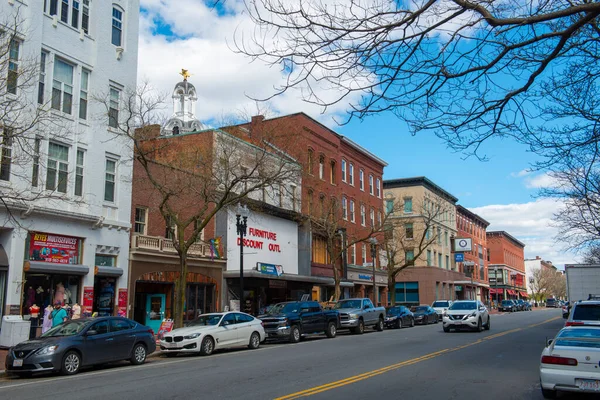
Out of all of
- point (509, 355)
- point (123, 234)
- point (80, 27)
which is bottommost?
point (509, 355)

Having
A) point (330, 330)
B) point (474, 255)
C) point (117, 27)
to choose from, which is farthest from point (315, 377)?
point (474, 255)

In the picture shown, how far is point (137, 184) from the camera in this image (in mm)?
27000

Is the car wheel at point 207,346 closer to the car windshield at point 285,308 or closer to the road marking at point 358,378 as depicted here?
the car windshield at point 285,308

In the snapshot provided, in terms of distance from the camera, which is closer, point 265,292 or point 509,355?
point 509,355

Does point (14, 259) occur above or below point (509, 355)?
above

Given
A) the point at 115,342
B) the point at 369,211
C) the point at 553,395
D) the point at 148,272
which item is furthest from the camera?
the point at 369,211

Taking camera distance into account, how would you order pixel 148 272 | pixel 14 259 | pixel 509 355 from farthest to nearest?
pixel 148 272, pixel 14 259, pixel 509 355

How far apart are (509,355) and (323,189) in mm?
26883

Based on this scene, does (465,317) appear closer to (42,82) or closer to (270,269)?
(270,269)

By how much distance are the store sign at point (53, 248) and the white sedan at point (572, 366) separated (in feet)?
59.4

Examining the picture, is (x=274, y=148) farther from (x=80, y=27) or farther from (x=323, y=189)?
(x=323, y=189)

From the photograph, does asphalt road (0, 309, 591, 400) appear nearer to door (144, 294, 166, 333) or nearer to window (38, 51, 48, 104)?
door (144, 294, 166, 333)

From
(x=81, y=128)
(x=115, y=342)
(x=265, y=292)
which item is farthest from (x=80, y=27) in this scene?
(x=265, y=292)

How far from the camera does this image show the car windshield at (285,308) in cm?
2517
